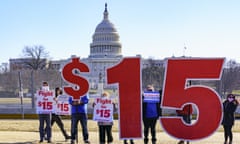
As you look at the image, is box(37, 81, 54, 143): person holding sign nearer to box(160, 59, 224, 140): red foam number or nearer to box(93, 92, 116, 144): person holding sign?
box(93, 92, 116, 144): person holding sign

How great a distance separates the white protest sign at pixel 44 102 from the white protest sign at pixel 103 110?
6.52 ft

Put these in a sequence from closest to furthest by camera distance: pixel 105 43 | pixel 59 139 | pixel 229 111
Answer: pixel 229 111 → pixel 59 139 → pixel 105 43

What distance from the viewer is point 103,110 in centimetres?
1280

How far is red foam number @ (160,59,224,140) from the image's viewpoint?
10789 mm

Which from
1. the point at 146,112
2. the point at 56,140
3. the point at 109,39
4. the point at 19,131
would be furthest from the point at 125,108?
the point at 109,39

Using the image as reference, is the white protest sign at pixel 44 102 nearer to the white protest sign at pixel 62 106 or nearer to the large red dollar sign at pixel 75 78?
the white protest sign at pixel 62 106

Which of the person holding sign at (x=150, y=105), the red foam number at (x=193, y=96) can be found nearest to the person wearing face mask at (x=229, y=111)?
the person holding sign at (x=150, y=105)

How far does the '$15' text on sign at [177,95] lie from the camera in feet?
35.5

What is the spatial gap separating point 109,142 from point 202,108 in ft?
11.3

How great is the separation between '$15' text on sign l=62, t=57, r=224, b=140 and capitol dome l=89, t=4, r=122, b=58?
110 m

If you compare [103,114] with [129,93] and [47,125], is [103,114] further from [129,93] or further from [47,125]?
[47,125]

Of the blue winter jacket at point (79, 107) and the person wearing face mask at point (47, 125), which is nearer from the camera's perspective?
the blue winter jacket at point (79, 107)

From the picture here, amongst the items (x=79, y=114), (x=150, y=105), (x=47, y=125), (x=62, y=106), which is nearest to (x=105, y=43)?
(x=62, y=106)

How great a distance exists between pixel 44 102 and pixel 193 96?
213 inches
